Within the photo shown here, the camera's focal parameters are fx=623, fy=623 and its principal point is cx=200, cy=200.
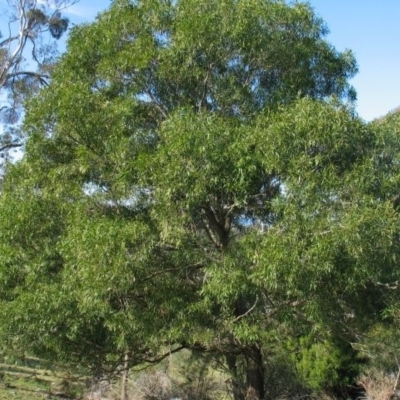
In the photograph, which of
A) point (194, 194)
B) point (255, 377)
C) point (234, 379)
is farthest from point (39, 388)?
point (194, 194)

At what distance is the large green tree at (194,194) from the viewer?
22.7 feet

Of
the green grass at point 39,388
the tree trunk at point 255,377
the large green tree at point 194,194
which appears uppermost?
the large green tree at point 194,194

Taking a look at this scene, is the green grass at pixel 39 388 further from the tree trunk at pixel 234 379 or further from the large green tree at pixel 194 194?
the large green tree at pixel 194 194

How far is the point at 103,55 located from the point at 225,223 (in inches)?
117

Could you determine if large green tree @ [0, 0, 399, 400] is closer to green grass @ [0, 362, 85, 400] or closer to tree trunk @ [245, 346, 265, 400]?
tree trunk @ [245, 346, 265, 400]

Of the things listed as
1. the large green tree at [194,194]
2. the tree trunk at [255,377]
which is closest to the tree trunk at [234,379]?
the tree trunk at [255,377]

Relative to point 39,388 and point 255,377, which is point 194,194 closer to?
point 255,377

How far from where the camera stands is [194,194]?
23.3 feet

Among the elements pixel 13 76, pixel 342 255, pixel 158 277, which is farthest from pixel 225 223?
pixel 13 76

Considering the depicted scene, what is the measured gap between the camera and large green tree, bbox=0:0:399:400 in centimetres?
693

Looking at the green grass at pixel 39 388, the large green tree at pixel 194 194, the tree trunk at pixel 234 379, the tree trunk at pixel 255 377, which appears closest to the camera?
the large green tree at pixel 194 194

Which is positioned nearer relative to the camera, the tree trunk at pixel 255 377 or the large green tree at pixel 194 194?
the large green tree at pixel 194 194

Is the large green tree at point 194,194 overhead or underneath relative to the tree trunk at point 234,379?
overhead

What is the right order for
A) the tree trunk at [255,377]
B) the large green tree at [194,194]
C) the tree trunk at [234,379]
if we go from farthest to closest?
the tree trunk at [234,379]
the tree trunk at [255,377]
the large green tree at [194,194]
